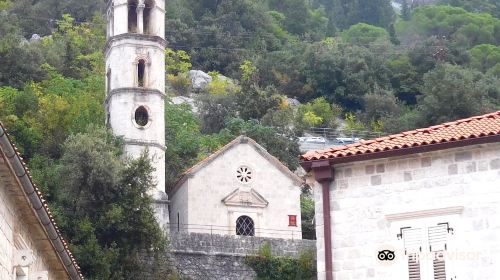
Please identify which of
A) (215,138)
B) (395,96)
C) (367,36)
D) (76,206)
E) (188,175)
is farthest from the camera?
(367,36)

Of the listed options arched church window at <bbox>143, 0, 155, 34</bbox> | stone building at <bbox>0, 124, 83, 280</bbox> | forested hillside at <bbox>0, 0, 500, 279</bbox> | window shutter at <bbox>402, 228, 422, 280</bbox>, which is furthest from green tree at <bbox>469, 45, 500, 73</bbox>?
stone building at <bbox>0, 124, 83, 280</bbox>

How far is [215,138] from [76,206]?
92.4ft

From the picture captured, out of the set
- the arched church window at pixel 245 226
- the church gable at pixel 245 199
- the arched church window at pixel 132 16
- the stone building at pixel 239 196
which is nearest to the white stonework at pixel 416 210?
the stone building at pixel 239 196

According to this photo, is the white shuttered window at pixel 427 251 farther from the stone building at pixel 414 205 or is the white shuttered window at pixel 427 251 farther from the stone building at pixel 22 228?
the stone building at pixel 22 228

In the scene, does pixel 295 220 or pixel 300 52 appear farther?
pixel 300 52

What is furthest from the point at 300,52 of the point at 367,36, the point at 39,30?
the point at 367,36

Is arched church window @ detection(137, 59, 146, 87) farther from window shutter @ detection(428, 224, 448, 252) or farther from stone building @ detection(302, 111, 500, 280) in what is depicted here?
window shutter @ detection(428, 224, 448, 252)

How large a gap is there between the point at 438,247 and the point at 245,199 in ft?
118

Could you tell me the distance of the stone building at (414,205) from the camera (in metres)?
21.0

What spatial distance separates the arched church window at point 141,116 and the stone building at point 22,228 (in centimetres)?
3378

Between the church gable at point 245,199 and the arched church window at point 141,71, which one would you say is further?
the arched church window at point 141,71

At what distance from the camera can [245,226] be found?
57.0 meters

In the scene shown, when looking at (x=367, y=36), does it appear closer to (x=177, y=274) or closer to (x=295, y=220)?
(x=295, y=220)

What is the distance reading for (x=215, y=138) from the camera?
74.5 metres
